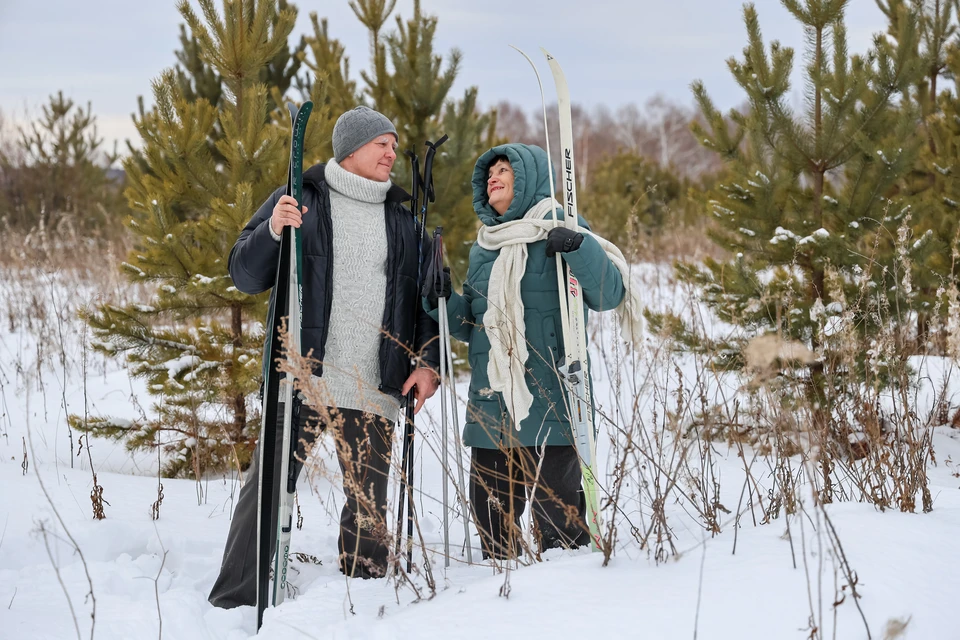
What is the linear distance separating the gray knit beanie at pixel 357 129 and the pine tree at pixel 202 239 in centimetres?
106

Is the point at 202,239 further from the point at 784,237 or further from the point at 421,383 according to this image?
A: the point at 784,237

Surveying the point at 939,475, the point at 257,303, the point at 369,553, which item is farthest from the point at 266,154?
the point at 939,475

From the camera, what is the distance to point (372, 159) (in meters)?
2.62

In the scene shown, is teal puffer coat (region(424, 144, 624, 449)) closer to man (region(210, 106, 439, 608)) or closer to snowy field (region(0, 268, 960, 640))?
man (region(210, 106, 439, 608))

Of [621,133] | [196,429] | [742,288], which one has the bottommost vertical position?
[196,429]

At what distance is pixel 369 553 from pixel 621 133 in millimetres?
36353

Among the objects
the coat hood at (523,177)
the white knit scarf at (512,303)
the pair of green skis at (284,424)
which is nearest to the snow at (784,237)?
the white knit scarf at (512,303)

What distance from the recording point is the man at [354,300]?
97.5 inches

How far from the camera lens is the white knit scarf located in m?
2.48

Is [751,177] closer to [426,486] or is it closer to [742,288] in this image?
[742,288]

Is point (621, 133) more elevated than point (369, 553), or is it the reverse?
point (621, 133)

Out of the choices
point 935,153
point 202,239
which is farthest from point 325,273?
point 935,153

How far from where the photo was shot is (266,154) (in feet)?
12.2

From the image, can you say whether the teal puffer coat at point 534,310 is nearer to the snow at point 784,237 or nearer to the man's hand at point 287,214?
the man's hand at point 287,214
